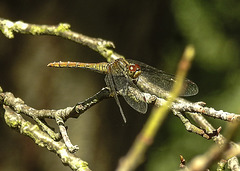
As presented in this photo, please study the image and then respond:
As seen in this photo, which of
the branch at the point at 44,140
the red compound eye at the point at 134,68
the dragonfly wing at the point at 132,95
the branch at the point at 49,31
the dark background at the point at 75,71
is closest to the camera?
the branch at the point at 44,140

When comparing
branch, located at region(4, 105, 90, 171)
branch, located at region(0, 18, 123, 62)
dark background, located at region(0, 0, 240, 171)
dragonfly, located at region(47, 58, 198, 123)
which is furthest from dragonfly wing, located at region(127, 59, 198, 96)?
branch, located at region(4, 105, 90, 171)

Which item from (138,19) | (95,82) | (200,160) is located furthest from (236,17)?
(200,160)

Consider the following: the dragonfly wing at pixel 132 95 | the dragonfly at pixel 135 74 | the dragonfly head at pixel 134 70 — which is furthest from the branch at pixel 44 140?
the dragonfly head at pixel 134 70

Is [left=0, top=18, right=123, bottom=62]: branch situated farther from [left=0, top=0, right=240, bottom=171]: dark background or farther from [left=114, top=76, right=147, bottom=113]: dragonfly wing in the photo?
[left=0, top=0, right=240, bottom=171]: dark background

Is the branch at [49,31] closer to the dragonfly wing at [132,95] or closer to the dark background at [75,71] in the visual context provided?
the dragonfly wing at [132,95]

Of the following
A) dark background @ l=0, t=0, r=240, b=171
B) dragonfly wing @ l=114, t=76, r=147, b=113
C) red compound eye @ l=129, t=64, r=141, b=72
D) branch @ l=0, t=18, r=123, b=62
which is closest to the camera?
dragonfly wing @ l=114, t=76, r=147, b=113

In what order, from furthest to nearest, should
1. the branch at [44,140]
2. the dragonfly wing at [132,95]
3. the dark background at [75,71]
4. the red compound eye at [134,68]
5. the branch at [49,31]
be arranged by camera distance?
the dark background at [75,71] < the red compound eye at [134,68] < the branch at [49,31] < the dragonfly wing at [132,95] < the branch at [44,140]

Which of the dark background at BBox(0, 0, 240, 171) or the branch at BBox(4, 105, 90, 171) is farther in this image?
the dark background at BBox(0, 0, 240, 171)
